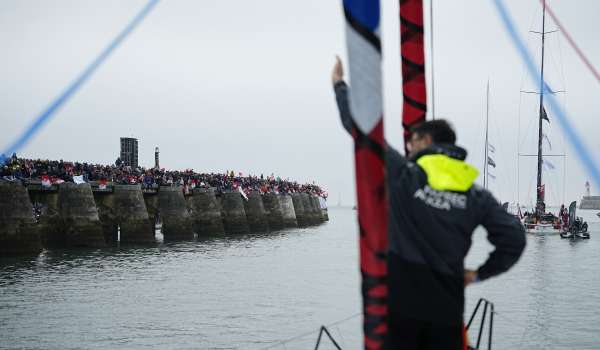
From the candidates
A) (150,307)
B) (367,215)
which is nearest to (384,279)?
(367,215)

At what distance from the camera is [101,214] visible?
4691 cm

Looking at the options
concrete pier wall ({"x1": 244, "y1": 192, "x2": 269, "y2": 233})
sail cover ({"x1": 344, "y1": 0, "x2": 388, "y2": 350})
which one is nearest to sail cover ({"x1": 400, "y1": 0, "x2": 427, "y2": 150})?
sail cover ({"x1": 344, "y1": 0, "x2": 388, "y2": 350})

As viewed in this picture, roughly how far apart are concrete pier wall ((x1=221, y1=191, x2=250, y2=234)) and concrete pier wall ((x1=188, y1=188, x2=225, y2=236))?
475cm

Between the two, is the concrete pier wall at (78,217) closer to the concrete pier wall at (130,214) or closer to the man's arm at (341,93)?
the concrete pier wall at (130,214)

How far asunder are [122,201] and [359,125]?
145ft

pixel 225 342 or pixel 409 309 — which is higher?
pixel 409 309

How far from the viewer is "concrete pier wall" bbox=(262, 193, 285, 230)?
74.0 m

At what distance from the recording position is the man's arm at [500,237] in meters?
3.67

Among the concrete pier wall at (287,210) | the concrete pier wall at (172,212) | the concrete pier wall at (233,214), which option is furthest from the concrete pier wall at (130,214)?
the concrete pier wall at (287,210)

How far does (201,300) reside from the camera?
24016 millimetres

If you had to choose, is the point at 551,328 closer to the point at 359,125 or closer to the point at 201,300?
the point at 201,300

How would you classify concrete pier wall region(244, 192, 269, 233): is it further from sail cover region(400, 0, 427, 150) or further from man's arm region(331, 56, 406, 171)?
man's arm region(331, 56, 406, 171)

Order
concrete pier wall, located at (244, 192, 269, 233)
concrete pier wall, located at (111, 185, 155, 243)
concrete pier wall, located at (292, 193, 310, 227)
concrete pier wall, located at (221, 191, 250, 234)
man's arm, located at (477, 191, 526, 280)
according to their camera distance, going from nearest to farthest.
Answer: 1. man's arm, located at (477, 191, 526, 280)
2. concrete pier wall, located at (111, 185, 155, 243)
3. concrete pier wall, located at (221, 191, 250, 234)
4. concrete pier wall, located at (244, 192, 269, 233)
5. concrete pier wall, located at (292, 193, 310, 227)

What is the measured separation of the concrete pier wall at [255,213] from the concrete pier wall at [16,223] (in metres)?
33.8
